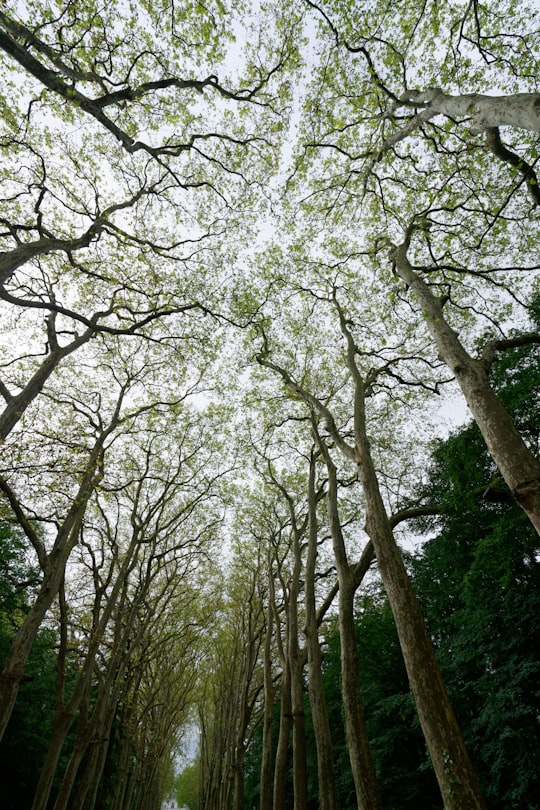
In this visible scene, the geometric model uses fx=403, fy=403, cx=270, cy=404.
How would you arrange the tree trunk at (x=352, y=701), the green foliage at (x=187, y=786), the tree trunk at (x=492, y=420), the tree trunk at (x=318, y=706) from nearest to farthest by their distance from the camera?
the tree trunk at (x=492, y=420) < the tree trunk at (x=352, y=701) < the tree trunk at (x=318, y=706) < the green foliage at (x=187, y=786)

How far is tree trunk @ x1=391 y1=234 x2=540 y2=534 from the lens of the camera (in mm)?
3627

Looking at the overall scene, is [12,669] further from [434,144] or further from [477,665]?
[434,144]

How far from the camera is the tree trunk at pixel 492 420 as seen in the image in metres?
3.63

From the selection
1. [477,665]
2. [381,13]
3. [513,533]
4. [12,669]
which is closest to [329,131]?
[381,13]

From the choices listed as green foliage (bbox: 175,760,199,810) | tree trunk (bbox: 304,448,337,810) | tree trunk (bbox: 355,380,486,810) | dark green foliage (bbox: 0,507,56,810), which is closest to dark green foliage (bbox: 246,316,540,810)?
tree trunk (bbox: 355,380,486,810)

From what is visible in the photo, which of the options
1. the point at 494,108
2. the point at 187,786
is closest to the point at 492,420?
the point at 494,108

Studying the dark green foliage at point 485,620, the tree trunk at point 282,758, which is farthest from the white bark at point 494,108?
the tree trunk at point 282,758

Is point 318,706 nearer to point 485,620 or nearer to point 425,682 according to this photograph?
point 485,620

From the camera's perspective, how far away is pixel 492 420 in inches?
169

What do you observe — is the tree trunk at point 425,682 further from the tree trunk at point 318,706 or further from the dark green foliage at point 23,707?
the dark green foliage at point 23,707

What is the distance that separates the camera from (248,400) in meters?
12.7

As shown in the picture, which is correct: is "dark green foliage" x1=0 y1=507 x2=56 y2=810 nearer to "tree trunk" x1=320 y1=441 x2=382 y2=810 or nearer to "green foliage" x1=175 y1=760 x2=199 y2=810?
"tree trunk" x1=320 y1=441 x2=382 y2=810

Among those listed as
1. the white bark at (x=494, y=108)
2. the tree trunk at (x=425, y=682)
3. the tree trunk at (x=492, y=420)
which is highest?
the white bark at (x=494, y=108)

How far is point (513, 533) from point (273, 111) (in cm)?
934
